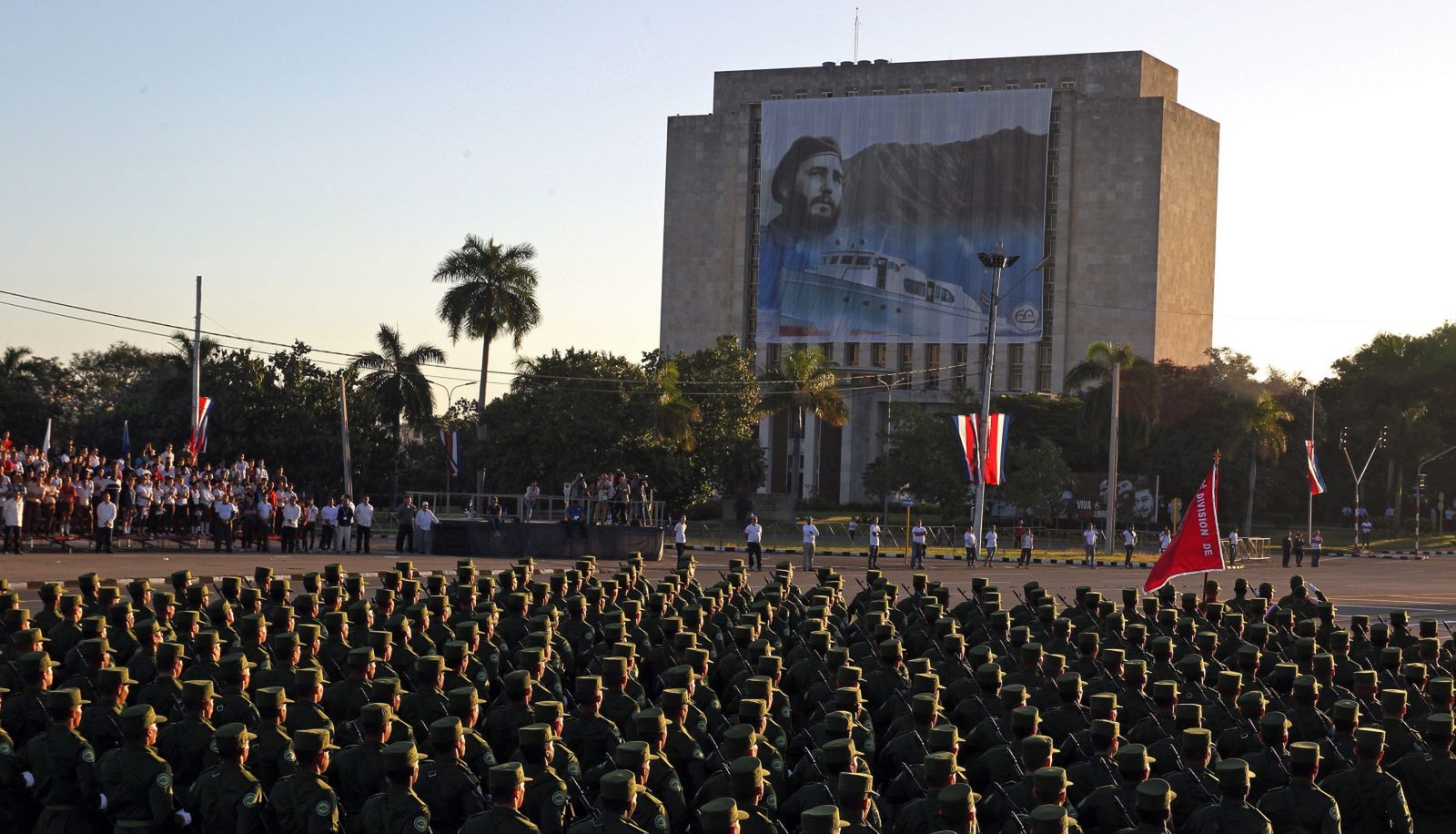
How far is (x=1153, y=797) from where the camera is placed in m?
7.39

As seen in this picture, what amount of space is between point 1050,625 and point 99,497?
76.9ft

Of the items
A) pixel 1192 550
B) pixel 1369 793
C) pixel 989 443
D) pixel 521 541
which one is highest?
pixel 989 443

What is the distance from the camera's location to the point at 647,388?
5469 centimetres

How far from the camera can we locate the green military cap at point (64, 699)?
855cm

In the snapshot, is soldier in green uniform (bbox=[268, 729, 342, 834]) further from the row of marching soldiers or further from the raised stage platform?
the raised stage platform

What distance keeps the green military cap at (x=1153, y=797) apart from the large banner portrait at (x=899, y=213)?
8143 centimetres

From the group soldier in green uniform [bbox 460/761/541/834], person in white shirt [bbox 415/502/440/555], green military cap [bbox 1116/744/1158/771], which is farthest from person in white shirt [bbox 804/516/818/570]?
soldier in green uniform [bbox 460/761/541/834]

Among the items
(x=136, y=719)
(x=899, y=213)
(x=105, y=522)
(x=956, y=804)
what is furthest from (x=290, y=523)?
(x=899, y=213)

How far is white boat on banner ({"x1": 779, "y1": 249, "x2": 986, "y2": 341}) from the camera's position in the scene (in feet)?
295

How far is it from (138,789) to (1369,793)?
666 centimetres

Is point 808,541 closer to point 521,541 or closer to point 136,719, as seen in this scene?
point 521,541

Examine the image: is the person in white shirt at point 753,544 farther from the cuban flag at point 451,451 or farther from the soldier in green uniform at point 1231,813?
the soldier in green uniform at point 1231,813

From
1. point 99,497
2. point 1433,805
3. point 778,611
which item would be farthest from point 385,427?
point 1433,805

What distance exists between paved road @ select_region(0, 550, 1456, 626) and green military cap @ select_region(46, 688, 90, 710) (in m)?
15.1
